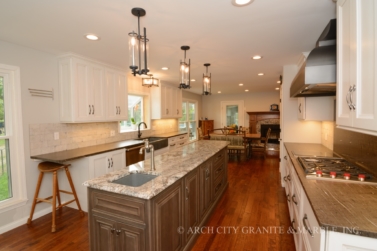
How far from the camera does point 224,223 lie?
2578 millimetres

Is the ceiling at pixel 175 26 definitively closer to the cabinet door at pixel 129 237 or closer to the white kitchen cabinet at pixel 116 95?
the white kitchen cabinet at pixel 116 95

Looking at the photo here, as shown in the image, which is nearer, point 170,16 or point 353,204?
point 353,204

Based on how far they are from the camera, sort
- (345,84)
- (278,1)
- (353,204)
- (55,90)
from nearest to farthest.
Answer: (353,204) → (345,84) → (278,1) → (55,90)

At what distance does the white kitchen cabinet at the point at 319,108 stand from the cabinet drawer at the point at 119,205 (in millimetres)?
2579

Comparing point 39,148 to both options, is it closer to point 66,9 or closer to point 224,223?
point 66,9

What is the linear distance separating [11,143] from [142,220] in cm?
232

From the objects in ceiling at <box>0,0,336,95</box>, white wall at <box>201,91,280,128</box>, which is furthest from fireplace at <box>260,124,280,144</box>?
ceiling at <box>0,0,336,95</box>

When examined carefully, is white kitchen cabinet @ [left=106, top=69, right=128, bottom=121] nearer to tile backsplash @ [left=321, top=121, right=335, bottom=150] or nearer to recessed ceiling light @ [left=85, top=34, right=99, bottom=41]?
recessed ceiling light @ [left=85, top=34, right=99, bottom=41]

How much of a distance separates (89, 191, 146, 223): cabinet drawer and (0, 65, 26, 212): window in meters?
1.76

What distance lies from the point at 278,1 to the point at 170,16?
3.10 ft

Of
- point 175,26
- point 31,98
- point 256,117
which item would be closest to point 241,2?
point 175,26

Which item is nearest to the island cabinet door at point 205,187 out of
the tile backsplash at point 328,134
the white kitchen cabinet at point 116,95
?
the tile backsplash at point 328,134

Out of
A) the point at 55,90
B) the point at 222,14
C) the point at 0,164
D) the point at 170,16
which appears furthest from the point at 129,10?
the point at 0,164

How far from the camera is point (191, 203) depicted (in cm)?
210
